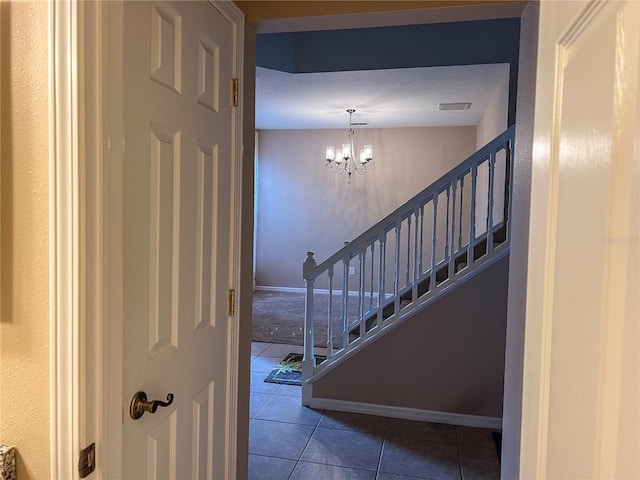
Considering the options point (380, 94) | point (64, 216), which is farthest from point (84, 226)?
point (380, 94)

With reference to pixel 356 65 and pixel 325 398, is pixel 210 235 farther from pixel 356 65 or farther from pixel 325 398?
pixel 356 65

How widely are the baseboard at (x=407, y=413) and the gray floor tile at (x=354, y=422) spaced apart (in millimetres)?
47

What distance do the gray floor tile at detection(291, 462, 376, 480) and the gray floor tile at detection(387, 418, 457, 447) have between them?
0.47 metres

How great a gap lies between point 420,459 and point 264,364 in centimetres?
192

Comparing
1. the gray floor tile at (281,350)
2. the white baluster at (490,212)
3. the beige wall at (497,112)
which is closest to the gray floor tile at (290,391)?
the gray floor tile at (281,350)

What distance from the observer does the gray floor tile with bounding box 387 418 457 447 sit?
2959mm

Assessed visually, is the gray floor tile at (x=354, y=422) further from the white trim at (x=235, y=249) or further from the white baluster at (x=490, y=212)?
the white trim at (x=235, y=249)

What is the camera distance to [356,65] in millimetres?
3852

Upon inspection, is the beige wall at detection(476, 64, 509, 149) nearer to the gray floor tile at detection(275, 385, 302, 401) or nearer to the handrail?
the handrail

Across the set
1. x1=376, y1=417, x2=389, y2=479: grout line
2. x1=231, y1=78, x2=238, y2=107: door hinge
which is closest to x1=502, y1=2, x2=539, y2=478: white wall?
x1=231, y1=78, x2=238, y2=107: door hinge

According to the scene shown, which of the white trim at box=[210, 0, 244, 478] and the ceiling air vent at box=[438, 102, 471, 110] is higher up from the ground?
the ceiling air vent at box=[438, 102, 471, 110]

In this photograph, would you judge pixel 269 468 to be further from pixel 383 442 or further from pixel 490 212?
pixel 490 212

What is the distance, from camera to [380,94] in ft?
15.8

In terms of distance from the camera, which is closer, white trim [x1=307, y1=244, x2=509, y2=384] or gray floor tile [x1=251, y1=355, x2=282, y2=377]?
white trim [x1=307, y1=244, x2=509, y2=384]
